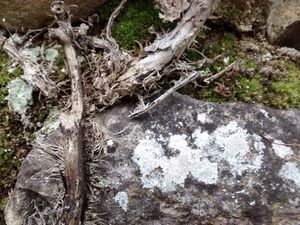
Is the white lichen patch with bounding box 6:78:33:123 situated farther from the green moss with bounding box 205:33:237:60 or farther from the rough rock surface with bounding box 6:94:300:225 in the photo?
the green moss with bounding box 205:33:237:60

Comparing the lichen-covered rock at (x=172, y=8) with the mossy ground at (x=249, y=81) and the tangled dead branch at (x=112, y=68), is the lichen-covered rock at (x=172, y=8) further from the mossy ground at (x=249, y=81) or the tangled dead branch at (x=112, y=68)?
the mossy ground at (x=249, y=81)

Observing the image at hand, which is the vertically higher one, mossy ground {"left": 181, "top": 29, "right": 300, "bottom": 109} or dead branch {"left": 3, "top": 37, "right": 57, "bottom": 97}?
mossy ground {"left": 181, "top": 29, "right": 300, "bottom": 109}

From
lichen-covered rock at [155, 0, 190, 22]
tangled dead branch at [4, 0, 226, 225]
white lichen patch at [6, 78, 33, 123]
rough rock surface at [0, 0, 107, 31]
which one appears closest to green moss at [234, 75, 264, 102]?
tangled dead branch at [4, 0, 226, 225]

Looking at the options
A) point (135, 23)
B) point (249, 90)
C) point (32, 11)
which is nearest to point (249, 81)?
point (249, 90)

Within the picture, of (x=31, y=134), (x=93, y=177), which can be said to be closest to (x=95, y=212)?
(x=93, y=177)

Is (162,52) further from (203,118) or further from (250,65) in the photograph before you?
(250,65)

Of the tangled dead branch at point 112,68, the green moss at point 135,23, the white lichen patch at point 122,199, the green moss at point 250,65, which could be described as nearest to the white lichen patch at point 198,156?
the white lichen patch at point 122,199
